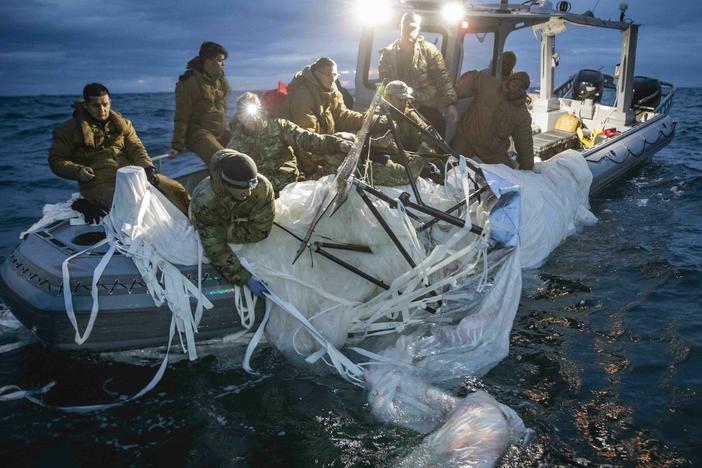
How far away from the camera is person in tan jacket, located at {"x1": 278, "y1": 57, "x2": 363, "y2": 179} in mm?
5129

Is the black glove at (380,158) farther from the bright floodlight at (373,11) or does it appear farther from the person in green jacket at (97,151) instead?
the bright floodlight at (373,11)

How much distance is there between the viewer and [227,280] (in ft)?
14.0

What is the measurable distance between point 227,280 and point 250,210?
661 millimetres

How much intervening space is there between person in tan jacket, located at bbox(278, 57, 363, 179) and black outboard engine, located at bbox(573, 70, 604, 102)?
8.50 meters

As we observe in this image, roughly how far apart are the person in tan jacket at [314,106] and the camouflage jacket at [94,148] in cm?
150

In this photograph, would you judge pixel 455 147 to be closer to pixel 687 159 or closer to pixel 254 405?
pixel 254 405

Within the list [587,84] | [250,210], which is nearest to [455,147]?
[250,210]

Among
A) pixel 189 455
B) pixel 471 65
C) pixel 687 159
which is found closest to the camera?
pixel 189 455

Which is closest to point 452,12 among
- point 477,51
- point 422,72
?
point 477,51

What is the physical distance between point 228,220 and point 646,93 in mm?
12204

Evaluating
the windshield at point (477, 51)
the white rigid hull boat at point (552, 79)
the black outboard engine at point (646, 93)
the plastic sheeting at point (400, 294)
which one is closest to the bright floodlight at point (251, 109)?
the plastic sheeting at point (400, 294)

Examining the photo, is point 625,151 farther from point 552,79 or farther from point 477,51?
point 477,51

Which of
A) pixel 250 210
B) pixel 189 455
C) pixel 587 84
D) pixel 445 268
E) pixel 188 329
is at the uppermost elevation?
pixel 587 84

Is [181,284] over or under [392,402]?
over
